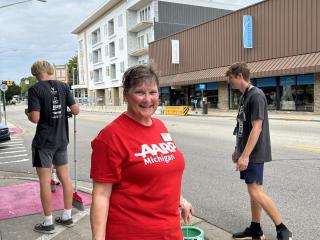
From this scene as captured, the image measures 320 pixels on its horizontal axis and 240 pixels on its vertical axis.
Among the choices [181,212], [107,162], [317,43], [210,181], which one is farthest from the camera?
[317,43]

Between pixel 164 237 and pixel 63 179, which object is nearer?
pixel 164 237

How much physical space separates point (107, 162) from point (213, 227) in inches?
127

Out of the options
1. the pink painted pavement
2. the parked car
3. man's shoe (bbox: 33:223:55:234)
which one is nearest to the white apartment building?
the parked car

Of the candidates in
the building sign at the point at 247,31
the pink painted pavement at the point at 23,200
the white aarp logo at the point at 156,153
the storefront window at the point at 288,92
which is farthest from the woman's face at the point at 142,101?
the building sign at the point at 247,31

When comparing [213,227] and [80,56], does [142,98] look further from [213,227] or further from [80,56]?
[80,56]

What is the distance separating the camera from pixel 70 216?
17.1 ft

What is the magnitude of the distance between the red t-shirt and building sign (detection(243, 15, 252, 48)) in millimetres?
30243

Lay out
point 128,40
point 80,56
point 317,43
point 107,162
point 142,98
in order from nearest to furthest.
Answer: point 107,162 < point 142,98 < point 317,43 < point 128,40 < point 80,56

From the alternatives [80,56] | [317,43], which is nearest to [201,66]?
[317,43]

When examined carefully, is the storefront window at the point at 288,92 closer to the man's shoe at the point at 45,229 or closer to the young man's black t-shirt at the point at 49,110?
the young man's black t-shirt at the point at 49,110

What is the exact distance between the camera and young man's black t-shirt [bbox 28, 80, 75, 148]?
486 cm

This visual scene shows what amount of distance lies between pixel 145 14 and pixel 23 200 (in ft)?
178

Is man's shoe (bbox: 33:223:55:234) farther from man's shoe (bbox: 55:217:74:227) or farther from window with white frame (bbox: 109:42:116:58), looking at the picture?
window with white frame (bbox: 109:42:116:58)

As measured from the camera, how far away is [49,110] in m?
4.93
